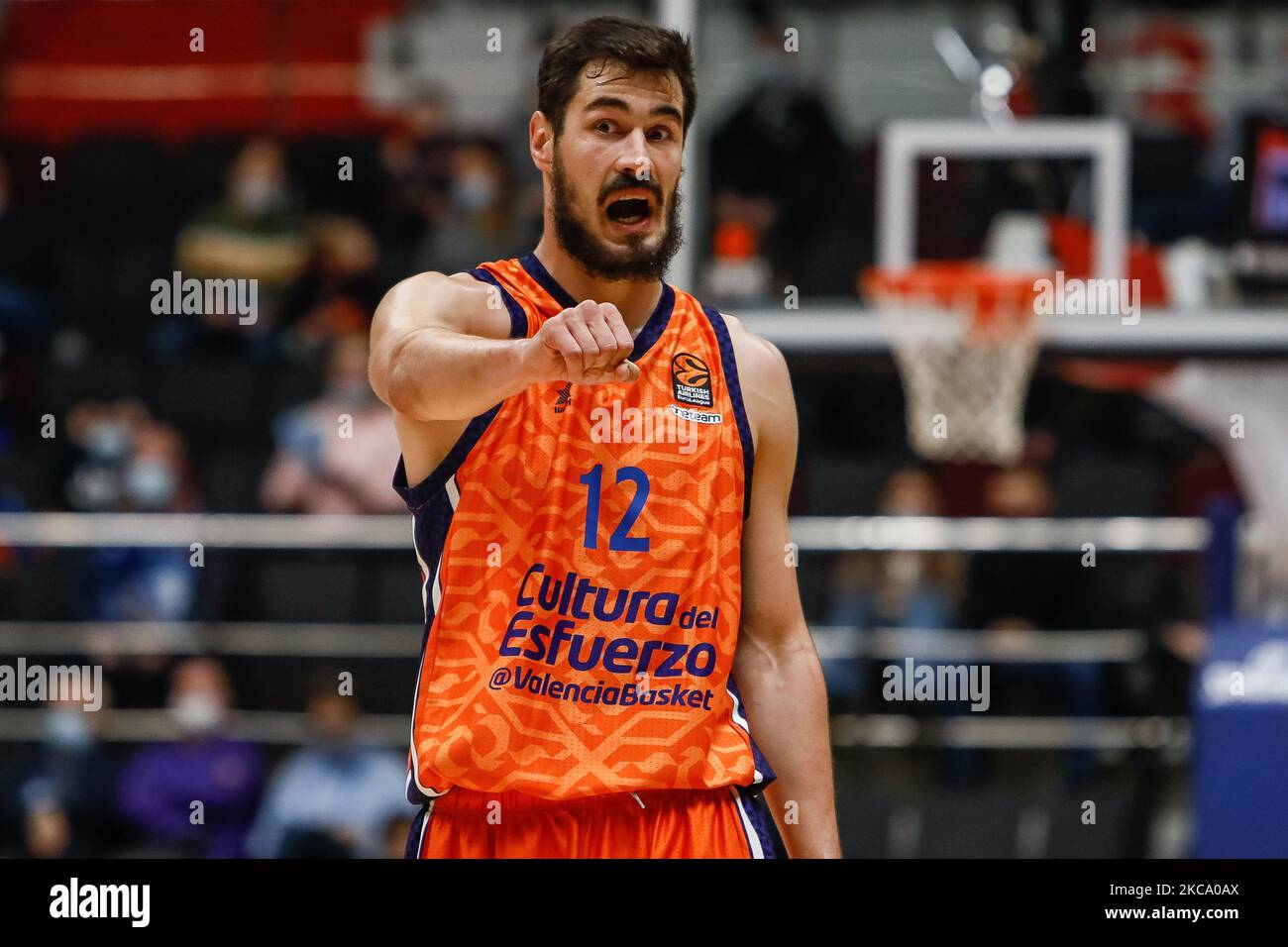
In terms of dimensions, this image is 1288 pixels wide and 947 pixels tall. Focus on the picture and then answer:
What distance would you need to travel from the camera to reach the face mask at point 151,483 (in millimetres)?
9820

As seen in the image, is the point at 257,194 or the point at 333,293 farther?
the point at 257,194

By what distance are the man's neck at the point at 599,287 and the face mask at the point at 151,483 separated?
6379mm

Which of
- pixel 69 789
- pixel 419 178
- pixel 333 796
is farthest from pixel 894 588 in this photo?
pixel 419 178

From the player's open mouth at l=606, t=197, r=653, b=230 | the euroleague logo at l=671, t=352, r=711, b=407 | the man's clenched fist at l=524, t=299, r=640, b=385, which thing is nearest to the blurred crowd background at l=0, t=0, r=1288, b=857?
the euroleague logo at l=671, t=352, r=711, b=407

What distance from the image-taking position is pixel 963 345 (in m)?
8.55

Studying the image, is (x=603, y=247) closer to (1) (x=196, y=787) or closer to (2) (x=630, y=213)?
(2) (x=630, y=213)

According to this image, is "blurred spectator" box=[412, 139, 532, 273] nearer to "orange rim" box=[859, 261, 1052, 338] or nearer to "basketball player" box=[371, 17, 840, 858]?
"orange rim" box=[859, 261, 1052, 338]

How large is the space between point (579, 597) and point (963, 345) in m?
5.20

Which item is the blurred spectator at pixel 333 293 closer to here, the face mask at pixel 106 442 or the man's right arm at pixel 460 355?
the face mask at pixel 106 442

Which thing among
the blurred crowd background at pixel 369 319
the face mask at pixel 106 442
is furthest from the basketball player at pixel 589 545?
the face mask at pixel 106 442

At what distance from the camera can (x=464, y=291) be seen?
3691 millimetres
